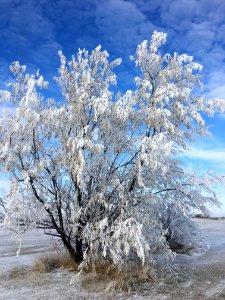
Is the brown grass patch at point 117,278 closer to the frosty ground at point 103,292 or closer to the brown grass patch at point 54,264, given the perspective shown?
the frosty ground at point 103,292

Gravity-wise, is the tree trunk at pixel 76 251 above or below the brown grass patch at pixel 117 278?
above

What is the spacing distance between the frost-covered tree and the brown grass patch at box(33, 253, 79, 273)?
334mm

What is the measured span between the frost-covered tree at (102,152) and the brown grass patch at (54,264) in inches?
13.1

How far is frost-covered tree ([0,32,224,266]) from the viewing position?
9.29 m

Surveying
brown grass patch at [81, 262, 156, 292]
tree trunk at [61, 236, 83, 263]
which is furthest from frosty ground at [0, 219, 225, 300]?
tree trunk at [61, 236, 83, 263]

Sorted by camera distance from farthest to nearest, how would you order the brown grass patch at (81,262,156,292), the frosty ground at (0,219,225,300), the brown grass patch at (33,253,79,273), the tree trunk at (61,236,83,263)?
the tree trunk at (61,236,83,263)
the brown grass patch at (33,253,79,273)
the brown grass patch at (81,262,156,292)
the frosty ground at (0,219,225,300)

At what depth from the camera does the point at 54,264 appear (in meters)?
11.3

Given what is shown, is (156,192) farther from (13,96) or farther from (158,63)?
(13,96)

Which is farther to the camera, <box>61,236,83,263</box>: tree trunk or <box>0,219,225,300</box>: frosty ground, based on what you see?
<box>61,236,83,263</box>: tree trunk

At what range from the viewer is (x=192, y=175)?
10289 mm

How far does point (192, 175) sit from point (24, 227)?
4960 mm

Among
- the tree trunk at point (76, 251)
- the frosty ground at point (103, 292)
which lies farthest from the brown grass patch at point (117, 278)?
the tree trunk at point (76, 251)

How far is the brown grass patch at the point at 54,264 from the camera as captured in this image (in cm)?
1059

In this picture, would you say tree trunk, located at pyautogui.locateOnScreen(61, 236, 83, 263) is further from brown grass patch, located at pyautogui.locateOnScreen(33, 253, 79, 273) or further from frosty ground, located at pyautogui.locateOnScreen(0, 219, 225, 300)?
frosty ground, located at pyautogui.locateOnScreen(0, 219, 225, 300)
